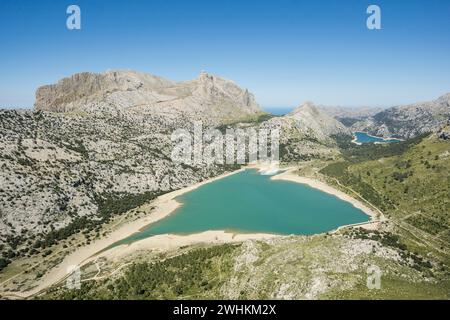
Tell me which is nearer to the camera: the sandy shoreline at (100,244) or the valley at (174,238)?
the valley at (174,238)

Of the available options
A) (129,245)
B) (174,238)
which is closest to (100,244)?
(129,245)

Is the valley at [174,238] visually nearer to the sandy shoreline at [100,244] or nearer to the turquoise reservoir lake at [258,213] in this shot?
the sandy shoreline at [100,244]

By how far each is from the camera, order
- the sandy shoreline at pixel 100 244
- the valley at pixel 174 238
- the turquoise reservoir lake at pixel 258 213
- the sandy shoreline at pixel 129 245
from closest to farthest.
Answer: the valley at pixel 174 238, the sandy shoreline at pixel 100 244, the sandy shoreline at pixel 129 245, the turquoise reservoir lake at pixel 258 213

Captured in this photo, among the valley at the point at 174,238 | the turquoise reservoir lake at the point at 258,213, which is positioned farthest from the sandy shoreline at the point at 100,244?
the turquoise reservoir lake at the point at 258,213

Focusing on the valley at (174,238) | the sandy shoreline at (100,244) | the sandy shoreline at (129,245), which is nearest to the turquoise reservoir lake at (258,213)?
the valley at (174,238)

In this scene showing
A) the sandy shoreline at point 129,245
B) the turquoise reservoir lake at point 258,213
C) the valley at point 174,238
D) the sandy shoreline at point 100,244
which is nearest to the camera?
the valley at point 174,238
